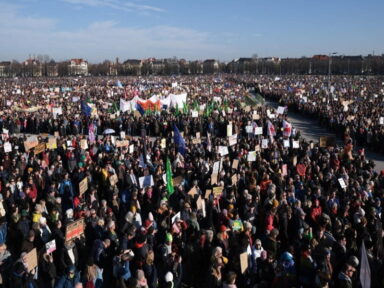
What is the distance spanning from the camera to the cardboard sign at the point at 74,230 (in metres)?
6.44

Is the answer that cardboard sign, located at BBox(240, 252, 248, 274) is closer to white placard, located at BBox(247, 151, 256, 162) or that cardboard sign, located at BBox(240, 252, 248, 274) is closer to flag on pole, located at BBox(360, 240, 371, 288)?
flag on pole, located at BBox(360, 240, 371, 288)

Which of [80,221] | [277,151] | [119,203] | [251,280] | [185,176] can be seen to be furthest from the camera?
[277,151]

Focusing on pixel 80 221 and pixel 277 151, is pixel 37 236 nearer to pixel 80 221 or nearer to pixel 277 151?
pixel 80 221

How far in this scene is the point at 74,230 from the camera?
6586 mm

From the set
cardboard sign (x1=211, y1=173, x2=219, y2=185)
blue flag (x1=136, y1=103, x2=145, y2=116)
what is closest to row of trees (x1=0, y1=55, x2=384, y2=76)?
blue flag (x1=136, y1=103, x2=145, y2=116)

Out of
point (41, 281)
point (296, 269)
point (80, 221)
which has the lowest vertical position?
point (41, 281)

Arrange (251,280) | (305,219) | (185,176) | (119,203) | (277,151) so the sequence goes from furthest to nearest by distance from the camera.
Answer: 1. (277,151)
2. (185,176)
3. (119,203)
4. (305,219)
5. (251,280)

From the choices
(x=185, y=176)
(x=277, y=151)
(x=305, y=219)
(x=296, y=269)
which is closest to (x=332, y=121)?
(x=277, y=151)

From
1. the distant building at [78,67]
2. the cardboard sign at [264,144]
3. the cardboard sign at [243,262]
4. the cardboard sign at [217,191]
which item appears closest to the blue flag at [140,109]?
the cardboard sign at [264,144]

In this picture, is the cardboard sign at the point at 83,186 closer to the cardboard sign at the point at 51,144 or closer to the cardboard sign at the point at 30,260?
the cardboard sign at the point at 30,260

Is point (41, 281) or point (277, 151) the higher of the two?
point (277, 151)

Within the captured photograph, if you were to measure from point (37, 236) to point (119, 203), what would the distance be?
7.92ft

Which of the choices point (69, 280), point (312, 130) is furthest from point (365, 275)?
point (312, 130)

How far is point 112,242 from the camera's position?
685cm
